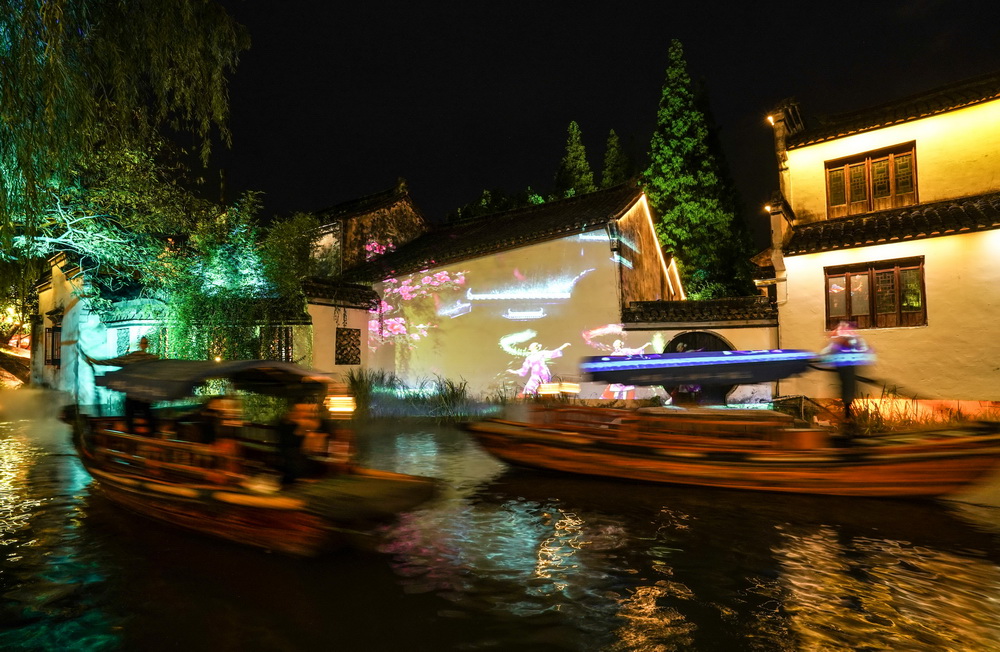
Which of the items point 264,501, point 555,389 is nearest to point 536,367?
point 555,389

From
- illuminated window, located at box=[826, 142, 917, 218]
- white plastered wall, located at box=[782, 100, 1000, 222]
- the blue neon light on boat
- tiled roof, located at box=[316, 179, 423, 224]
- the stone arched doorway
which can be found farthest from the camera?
tiled roof, located at box=[316, 179, 423, 224]

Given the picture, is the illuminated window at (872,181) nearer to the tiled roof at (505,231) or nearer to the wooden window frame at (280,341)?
the tiled roof at (505,231)

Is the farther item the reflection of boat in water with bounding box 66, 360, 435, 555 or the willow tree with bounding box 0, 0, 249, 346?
the willow tree with bounding box 0, 0, 249, 346

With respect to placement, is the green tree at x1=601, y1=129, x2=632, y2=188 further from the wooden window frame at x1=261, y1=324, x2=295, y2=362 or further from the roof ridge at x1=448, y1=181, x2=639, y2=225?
the wooden window frame at x1=261, y1=324, x2=295, y2=362

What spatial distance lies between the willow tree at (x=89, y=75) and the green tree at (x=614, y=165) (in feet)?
92.5

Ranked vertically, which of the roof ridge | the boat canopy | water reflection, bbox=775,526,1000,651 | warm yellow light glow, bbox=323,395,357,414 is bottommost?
water reflection, bbox=775,526,1000,651

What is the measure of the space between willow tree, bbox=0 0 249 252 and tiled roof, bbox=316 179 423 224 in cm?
1287

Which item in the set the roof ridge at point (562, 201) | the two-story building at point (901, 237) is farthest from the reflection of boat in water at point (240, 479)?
the roof ridge at point (562, 201)

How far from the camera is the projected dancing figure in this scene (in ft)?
55.3

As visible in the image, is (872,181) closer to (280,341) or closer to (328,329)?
(328,329)

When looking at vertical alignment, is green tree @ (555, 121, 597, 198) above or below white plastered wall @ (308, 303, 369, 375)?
above

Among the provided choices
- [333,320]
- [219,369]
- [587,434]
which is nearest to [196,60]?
[219,369]

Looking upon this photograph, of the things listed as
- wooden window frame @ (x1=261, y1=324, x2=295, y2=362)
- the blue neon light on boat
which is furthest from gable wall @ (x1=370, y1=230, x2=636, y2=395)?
the blue neon light on boat

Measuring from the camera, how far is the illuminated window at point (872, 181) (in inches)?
565
